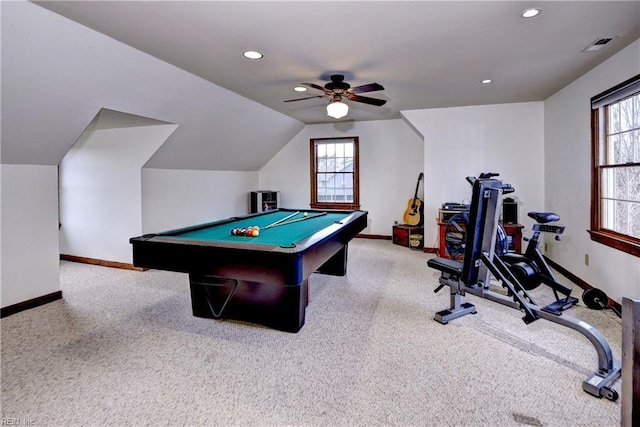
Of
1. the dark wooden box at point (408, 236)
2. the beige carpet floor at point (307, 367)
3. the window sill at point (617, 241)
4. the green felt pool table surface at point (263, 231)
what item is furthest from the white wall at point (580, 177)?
the green felt pool table surface at point (263, 231)

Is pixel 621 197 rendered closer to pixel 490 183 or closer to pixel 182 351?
pixel 490 183

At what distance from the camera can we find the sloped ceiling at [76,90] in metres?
2.38

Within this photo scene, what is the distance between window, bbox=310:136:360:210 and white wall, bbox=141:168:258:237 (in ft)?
4.86

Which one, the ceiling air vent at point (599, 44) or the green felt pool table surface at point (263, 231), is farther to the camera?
the ceiling air vent at point (599, 44)

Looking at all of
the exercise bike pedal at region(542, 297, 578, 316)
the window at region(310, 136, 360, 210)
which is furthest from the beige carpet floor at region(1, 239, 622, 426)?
the window at region(310, 136, 360, 210)

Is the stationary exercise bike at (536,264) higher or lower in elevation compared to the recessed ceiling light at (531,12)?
lower

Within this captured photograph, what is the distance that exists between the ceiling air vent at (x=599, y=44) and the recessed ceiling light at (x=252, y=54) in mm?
2859

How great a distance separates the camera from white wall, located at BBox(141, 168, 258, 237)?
15.9 ft

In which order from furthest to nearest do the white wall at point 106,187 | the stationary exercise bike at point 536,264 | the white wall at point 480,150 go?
the white wall at point 480,150 < the white wall at point 106,187 < the stationary exercise bike at point 536,264

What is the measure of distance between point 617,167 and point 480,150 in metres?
2.22

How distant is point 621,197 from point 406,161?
3.61m

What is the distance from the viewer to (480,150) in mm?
5344

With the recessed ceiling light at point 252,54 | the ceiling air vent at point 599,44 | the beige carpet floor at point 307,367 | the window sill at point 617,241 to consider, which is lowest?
the beige carpet floor at point 307,367

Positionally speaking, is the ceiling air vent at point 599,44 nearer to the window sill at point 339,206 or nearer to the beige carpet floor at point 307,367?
the beige carpet floor at point 307,367
